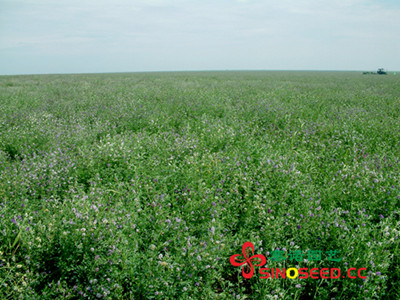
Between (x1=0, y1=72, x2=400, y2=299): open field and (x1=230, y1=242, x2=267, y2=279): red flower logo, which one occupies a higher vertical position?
(x1=0, y1=72, x2=400, y2=299): open field

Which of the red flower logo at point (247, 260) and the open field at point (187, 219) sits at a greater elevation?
the open field at point (187, 219)

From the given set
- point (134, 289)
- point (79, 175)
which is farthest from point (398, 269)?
point (79, 175)

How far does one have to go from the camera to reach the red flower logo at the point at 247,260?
3.06 m

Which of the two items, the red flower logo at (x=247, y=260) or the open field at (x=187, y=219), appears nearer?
the open field at (x=187, y=219)

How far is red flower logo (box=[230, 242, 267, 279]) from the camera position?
3061 mm

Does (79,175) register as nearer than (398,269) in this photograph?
No

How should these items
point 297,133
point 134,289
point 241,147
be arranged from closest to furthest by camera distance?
point 134,289 → point 241,147 → point 297,133

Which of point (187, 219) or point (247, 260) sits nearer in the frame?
point (247, 260)

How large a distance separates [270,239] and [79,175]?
338 centimetres

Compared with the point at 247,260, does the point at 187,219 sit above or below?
above

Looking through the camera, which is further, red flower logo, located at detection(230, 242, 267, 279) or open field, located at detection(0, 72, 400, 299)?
red flower logo, located at detection(230, 242, 267, 279)

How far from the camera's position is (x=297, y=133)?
25.8 ft

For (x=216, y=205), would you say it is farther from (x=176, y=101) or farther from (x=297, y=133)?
(x=176, y=101)

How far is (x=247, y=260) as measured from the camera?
10.2 feet
